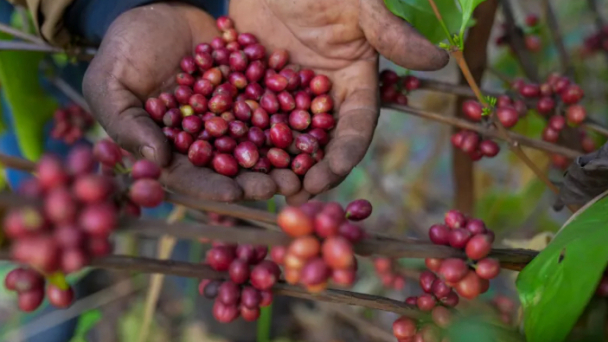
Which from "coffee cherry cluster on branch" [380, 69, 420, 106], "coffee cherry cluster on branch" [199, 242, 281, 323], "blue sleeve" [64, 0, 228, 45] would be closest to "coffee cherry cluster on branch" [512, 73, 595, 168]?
"coffee cherry cluster on branch" [380, 69, 420, 106]

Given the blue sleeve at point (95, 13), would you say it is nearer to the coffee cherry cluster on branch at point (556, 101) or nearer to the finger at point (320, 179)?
the finger at point (320, 179)

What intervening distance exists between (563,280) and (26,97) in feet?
4.68

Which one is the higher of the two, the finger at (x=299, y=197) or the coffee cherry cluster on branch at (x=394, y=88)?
the coffee cherry cluster on branch at (x=394, y=88)

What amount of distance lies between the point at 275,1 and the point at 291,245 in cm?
88

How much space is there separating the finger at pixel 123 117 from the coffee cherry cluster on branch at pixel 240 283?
0.99 feet

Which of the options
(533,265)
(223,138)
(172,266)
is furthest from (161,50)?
(533,265)

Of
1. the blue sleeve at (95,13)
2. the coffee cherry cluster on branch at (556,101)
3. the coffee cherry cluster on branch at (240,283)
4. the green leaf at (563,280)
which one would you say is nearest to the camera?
the green leaf at (563,280)

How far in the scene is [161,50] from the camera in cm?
118

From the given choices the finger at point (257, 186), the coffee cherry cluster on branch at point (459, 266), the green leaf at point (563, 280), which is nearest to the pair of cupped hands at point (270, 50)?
the finger at point (257, 186)

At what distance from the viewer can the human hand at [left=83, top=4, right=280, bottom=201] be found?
950mm

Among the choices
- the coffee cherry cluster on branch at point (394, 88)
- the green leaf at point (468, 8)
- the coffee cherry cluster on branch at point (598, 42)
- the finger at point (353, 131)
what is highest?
the coffee cherry cluster on branch at point (598, 42)

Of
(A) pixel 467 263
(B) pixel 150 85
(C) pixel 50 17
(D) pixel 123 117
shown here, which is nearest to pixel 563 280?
(A) pixel 467 263

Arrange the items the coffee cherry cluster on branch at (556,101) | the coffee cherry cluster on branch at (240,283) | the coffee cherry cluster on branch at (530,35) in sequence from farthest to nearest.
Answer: the coffee cherry cluster on branch at (530,35)
the coffee cherry cluster on branch at (556,101)
the coffee cherry cluster on branch at (240,283)

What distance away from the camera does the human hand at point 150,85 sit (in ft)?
3.12
